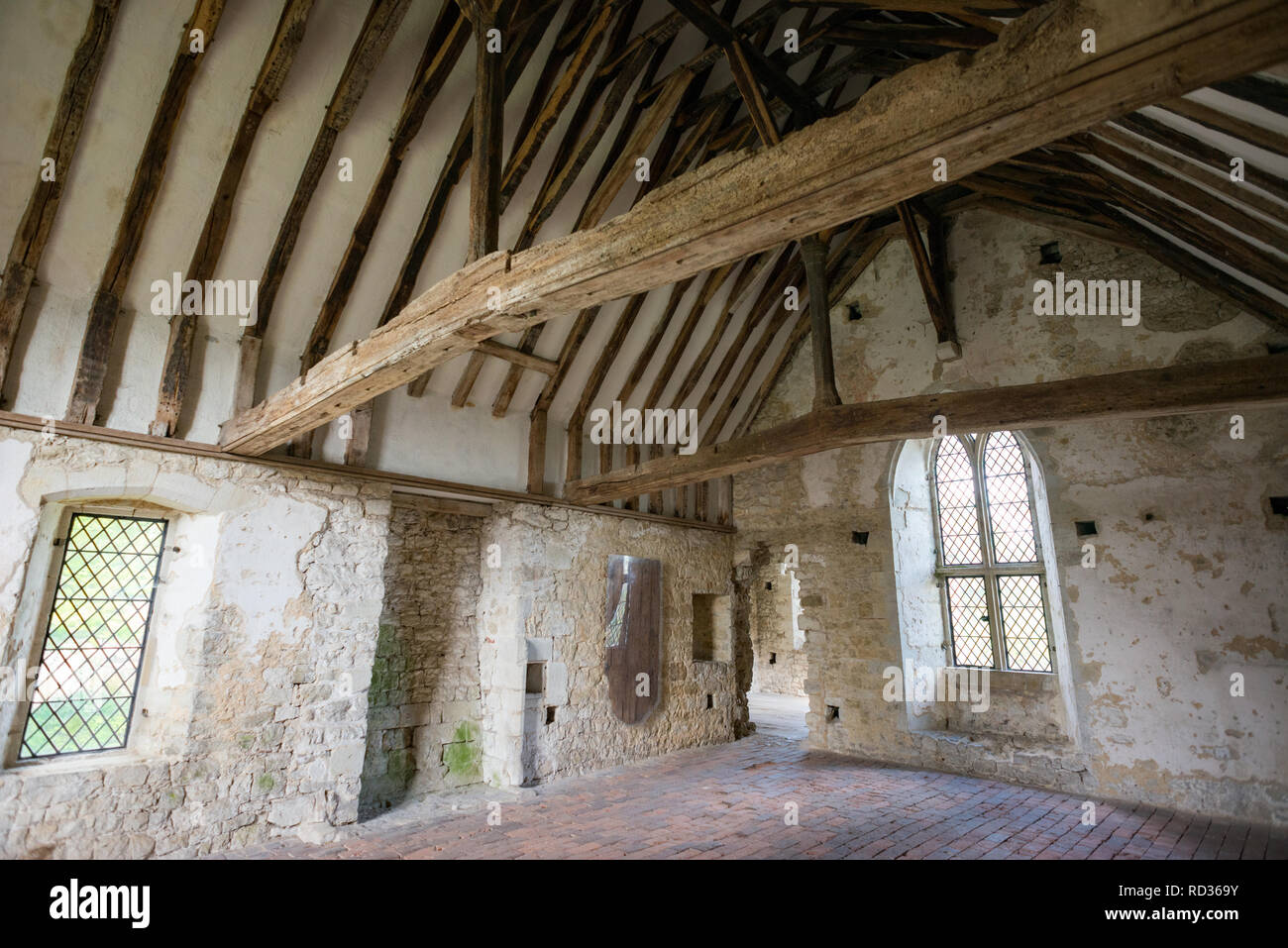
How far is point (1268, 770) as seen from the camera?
464 cm

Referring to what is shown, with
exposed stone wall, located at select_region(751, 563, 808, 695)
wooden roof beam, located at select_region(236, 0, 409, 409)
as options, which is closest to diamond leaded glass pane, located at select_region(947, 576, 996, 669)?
exposed stone wall, located at select_region(751, 563, 808, 695)

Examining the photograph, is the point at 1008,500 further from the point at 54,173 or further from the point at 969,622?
the point at 54,173

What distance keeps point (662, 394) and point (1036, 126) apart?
18.2ft

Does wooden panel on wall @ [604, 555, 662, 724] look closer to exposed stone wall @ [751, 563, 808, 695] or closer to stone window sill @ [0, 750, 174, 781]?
stone window sill @ [0, 750, 174, 781]

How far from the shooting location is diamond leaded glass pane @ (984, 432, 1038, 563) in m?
6.35

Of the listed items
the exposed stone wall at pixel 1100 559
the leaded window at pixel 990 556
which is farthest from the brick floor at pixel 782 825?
the leaded window at pixel 990 556

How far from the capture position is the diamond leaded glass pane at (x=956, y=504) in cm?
→ 673

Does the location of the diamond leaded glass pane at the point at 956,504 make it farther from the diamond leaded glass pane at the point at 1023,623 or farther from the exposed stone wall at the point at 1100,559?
the exposed stone wall at the point at 1100,559

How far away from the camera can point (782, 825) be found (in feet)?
14.4

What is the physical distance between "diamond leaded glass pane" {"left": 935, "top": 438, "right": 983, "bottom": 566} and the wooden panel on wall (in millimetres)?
3180

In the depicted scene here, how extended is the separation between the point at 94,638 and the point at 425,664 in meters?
2.44

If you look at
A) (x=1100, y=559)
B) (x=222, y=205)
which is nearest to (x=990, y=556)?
(x=1100, y=559)

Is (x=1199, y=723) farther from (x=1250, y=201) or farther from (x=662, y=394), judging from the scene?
(x=662, y=394)

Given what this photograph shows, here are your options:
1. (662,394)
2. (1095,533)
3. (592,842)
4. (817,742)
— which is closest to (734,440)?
(662,394)
